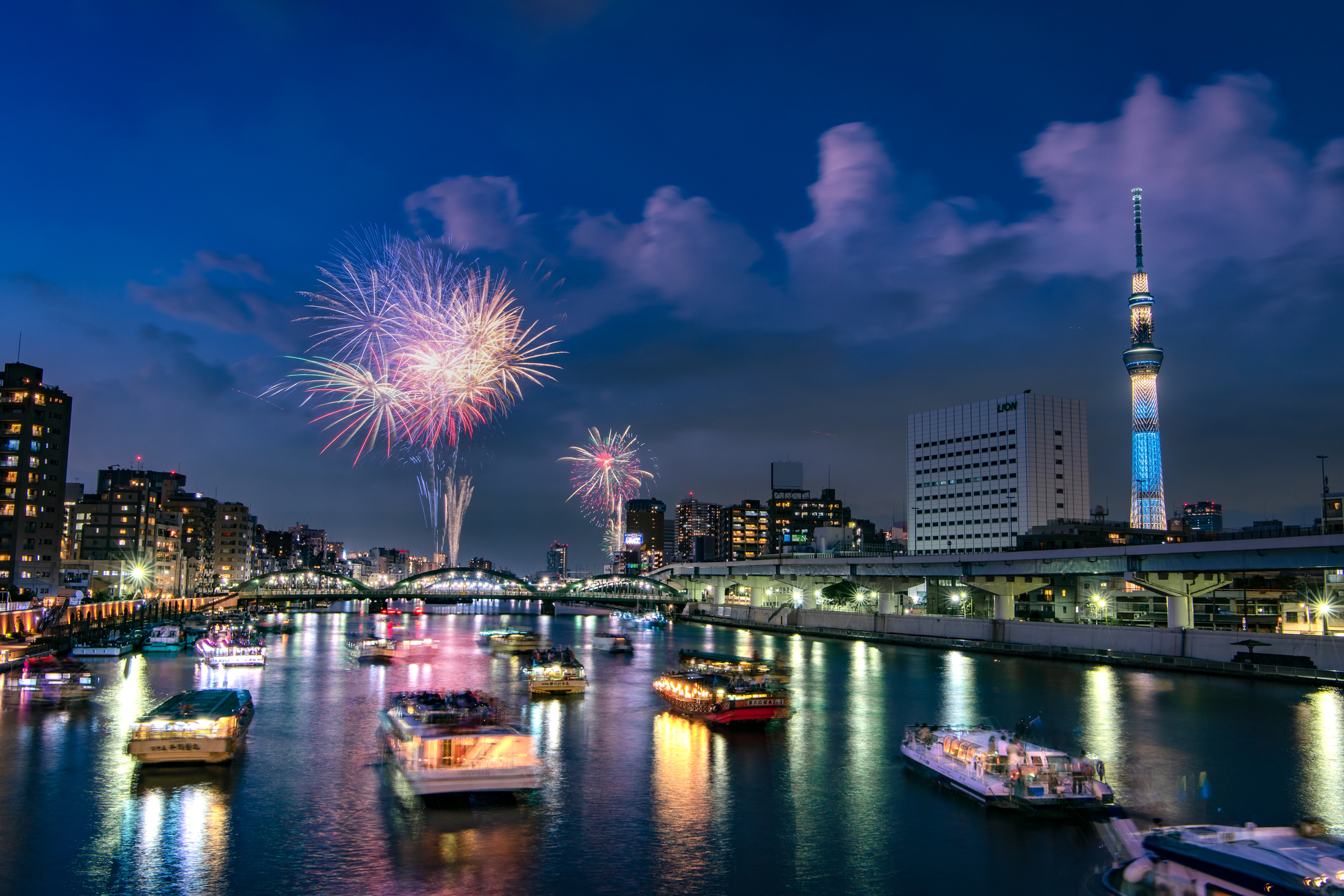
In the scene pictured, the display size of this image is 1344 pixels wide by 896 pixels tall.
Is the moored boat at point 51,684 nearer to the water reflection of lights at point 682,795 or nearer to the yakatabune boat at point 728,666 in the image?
A: the water reflection of lights at point 682,795

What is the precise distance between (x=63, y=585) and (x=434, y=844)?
142 m

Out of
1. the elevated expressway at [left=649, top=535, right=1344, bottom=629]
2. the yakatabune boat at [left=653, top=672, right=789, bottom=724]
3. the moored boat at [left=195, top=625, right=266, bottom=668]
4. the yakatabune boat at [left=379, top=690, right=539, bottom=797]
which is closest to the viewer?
the yakatabune boat at [left=379, top=690, right=539, bottom=797]

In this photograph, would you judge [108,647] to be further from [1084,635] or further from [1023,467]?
[1023,467]

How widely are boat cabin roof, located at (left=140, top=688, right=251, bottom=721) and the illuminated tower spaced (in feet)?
563

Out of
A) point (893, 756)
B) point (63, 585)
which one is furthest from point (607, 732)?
point (63, 585)

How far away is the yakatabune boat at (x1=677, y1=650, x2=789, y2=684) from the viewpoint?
223ft

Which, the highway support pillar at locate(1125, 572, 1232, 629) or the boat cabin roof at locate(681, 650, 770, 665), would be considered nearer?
the boat cabin roof at locate(681, 650, 770, 665)

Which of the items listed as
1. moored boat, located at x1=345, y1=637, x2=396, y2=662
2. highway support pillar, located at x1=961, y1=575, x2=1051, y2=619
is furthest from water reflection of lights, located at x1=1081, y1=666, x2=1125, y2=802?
moored boat, located at x1=345, y1=637, x2=396, y2=662

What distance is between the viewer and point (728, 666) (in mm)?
70375

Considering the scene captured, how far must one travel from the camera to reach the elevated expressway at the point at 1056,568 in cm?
7306

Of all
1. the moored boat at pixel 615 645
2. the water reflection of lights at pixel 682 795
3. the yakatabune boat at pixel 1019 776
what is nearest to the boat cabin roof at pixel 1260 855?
the yakatabune boat at pixel 1019 776

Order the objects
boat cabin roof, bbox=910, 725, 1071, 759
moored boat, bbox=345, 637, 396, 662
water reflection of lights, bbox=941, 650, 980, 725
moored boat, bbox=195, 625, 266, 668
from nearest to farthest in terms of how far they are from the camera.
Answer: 1. boat cabin roof, bbox=910, 725, 1071, 759
2. water reflection of lights, bbox=941, 650, 980, 725
3. moored boat, bbox=195, 625, 266, 668
4. moored boat, bbox=345, 637, 396, 662

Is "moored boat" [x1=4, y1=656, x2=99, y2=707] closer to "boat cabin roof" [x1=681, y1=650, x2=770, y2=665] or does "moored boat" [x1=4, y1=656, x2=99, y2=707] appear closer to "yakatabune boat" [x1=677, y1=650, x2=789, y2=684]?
"yakatabune boat" [x1=677, y1=650, x2=789, y2=684]

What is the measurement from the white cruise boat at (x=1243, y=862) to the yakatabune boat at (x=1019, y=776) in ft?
29.6
